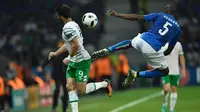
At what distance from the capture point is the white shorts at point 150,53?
13500mm

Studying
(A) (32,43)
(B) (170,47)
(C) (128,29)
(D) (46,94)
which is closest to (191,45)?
(C) (128,29)

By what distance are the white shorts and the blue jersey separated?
8 centimetres

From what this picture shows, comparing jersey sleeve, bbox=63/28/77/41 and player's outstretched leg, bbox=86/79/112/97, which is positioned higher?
jersey sleeve, bbox=63/28/77/41

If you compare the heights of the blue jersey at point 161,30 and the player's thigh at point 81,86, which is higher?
the blue jersey at point 161,30

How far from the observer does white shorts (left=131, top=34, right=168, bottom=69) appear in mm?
13500

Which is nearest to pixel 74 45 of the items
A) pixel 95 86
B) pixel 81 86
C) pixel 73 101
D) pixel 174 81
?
pixel 81 86

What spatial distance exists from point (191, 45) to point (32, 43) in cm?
790

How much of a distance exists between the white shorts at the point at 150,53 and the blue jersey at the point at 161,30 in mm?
84

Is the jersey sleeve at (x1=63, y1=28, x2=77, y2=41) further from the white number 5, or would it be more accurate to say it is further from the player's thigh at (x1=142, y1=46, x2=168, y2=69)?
the white number 5

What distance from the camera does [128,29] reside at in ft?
105

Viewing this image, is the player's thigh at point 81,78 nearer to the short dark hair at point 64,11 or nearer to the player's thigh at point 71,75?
the player's thigh at point 71,75

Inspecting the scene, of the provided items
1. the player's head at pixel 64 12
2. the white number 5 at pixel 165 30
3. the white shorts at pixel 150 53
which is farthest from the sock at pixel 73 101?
the white number 5 at pixel 165 30

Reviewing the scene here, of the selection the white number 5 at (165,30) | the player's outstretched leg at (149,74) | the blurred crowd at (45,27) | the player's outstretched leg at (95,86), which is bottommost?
the player's outstretched leg at (95,86)

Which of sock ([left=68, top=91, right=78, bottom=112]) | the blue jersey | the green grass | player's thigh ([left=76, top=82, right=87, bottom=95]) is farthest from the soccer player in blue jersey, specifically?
the green grass
